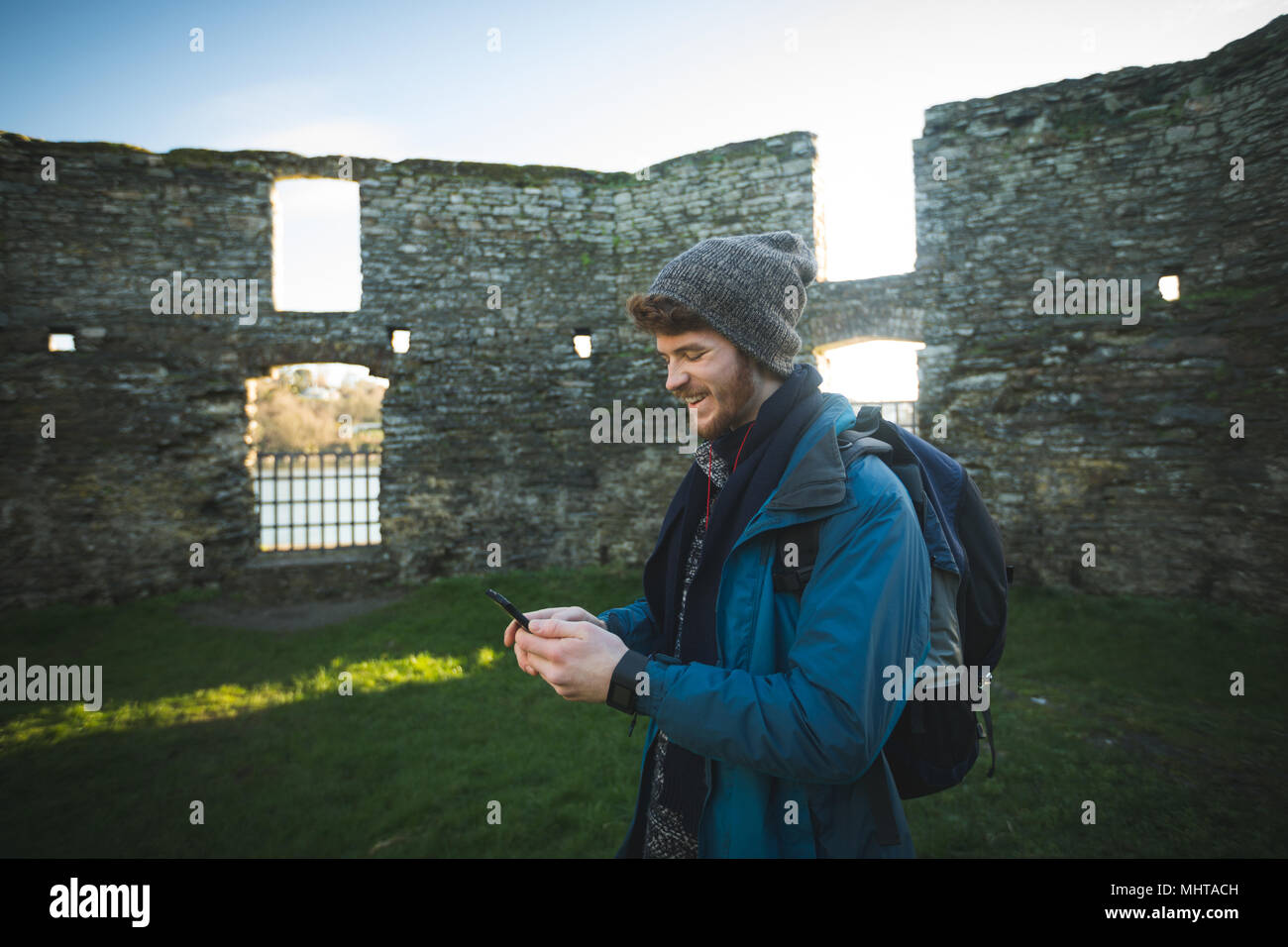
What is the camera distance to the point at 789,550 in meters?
1.47

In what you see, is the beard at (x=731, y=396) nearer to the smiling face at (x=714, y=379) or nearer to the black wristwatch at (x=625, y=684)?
the smiling face at (x=714, y=379)

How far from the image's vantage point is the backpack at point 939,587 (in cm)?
147

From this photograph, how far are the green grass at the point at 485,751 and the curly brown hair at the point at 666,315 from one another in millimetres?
3159

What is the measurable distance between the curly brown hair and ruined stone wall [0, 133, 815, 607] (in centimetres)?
763

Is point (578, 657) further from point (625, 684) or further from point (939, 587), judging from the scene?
point (939, 587)

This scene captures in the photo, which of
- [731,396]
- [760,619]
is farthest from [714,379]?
[760,619]

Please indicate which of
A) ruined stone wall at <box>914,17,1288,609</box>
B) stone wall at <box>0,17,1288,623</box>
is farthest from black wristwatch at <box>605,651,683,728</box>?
stone wall at <box>0,17,1288,623</box>

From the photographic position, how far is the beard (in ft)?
5.72

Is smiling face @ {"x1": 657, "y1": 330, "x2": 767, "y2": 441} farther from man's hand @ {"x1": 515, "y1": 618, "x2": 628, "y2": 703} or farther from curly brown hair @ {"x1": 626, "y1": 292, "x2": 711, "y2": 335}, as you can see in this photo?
man's hand @ {"x1": 515, "y1": 618, "x2": 628, "y2": 703}

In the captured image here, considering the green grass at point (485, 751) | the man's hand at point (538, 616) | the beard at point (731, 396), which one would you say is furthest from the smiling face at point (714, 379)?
the green grass at point (485, 751)
